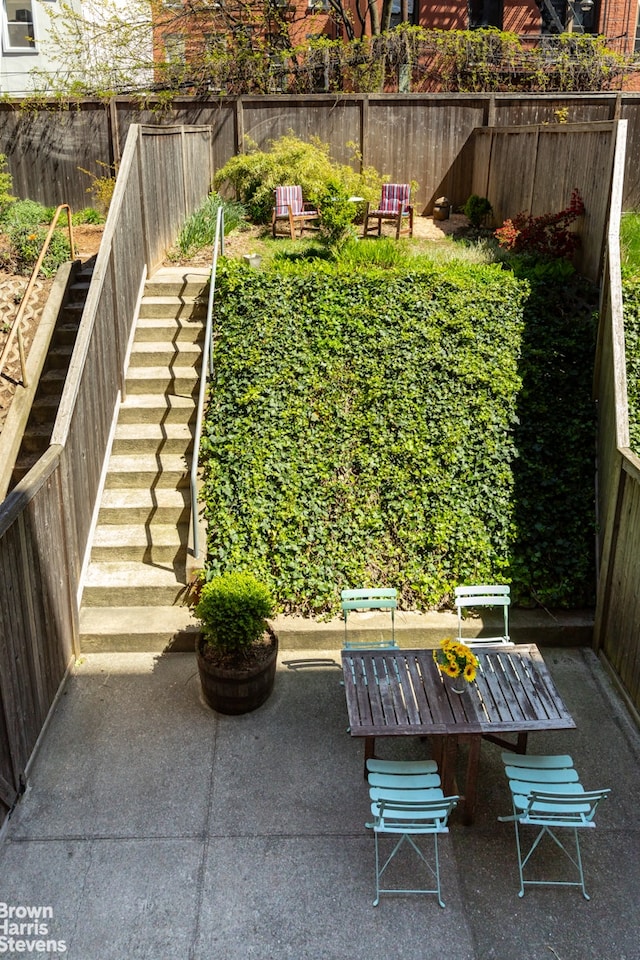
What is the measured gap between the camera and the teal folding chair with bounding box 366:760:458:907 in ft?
14.3

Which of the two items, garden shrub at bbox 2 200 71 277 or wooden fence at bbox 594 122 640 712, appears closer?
wooden fence at bbox 594 122 640 712

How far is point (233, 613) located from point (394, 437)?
2.92 metres

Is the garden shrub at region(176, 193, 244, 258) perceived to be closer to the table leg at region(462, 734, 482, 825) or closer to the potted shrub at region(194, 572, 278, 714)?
the potted shrub at region(194, 572, 278, 714)

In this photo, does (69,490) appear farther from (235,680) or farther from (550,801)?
(550,801)

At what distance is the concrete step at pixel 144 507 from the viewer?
773 cm

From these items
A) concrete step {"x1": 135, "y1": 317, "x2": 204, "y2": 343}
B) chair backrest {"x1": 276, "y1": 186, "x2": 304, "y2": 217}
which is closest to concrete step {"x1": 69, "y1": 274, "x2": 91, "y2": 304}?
concrete step {"x1": 135, "y1": 317, "x2": 204, "y2": 343}

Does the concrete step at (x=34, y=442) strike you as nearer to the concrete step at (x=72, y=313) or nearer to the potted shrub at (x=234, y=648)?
the concrete step at (x=72, y=313)

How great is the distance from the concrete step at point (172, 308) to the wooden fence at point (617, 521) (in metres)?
4.86

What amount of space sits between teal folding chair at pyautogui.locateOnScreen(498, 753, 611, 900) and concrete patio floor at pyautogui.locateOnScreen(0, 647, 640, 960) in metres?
0.10

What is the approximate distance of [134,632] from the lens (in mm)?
6805

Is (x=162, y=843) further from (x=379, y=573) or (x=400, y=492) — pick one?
(x=400, y=492)

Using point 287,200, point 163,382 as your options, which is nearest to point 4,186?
point 287,200

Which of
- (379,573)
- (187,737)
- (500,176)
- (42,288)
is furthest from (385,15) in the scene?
(187,737)

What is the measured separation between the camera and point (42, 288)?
10.3 meters
